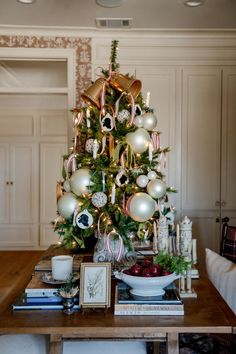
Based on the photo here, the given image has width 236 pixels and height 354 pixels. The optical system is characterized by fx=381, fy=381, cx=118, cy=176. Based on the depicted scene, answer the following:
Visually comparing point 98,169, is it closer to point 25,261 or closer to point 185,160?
point 185,160

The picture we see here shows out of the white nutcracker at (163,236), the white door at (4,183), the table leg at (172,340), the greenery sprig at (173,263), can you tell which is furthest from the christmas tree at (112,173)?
the white door at (4,183)

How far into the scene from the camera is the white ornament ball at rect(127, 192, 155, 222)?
213 cm

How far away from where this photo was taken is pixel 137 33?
3.84 m

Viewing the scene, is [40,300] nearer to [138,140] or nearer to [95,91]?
[138,140]

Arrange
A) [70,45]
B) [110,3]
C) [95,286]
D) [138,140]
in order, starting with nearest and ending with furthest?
1. [95,286]
2. [138,140]
3. [110,3]
4. [70,45]

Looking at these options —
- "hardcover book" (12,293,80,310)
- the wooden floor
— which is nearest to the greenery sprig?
"hardcover book" (12,293,80,310)

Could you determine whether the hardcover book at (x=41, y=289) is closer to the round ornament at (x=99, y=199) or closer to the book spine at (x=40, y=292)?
the book spine at (x=40, y=292)

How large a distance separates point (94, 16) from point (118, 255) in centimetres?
236

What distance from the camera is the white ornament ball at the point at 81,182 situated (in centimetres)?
220

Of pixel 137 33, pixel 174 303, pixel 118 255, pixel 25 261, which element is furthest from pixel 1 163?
pixel 174 303

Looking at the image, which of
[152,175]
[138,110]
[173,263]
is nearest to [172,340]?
[173,263]

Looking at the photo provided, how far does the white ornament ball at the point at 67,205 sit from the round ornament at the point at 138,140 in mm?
470

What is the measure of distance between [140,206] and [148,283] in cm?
67

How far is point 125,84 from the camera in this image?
2.35 m
